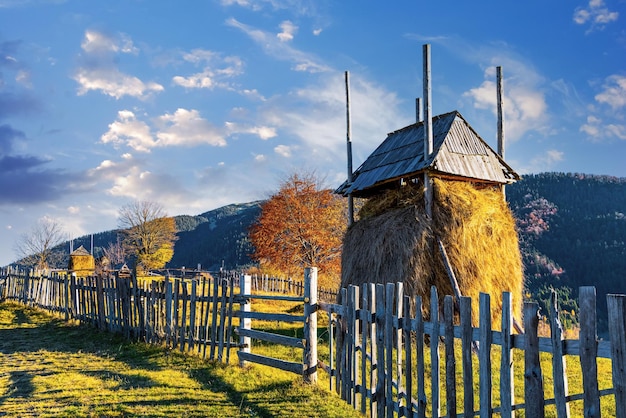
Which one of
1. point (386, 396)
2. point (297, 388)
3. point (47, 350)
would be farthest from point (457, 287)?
point (47, 350)

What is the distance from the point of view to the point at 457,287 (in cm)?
1198

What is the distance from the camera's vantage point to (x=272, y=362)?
9.49m

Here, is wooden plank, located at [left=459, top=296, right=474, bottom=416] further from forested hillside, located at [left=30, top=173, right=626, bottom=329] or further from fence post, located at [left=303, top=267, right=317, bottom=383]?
forested hillside, located at [left=30, top=173, right=626, bottom=329]

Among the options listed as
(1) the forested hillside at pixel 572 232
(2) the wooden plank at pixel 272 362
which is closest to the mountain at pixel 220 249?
(1) the forested hillside at pixel 572 232

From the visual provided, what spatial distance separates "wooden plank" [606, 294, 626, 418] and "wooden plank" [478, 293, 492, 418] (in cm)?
102

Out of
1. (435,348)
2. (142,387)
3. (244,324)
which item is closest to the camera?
(435,348)

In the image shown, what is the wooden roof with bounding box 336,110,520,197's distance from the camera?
533 inches

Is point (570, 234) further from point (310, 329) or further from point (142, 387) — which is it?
point (142, 387)

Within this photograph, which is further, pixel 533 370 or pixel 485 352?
pixel 485 352

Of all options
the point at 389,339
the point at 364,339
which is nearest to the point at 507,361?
the point at 389,339

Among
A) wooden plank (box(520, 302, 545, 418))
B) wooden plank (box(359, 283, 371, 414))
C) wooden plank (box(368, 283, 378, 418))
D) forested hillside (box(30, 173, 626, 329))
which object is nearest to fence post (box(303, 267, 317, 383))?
wooden plank (box(359, 283, 371, 414))

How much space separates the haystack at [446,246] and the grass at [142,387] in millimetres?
4760

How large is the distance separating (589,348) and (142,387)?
301 inches

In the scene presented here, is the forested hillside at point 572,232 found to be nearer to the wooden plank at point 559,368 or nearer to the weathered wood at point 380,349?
the weathered wood at point 380,349
